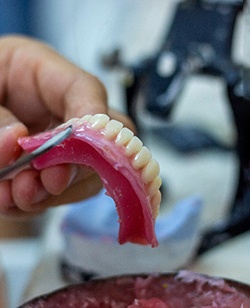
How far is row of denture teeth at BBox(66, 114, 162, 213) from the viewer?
0.27 metres

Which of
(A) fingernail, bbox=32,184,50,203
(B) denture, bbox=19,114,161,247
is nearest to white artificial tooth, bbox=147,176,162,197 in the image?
(B) denture, bbox=19,114,161,247

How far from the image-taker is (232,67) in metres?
0.57

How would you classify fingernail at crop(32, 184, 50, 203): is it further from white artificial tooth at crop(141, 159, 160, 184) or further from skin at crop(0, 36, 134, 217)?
white artificial tooth at crop(141, 159, 160, 184)

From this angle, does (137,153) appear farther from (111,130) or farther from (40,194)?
(40,194)

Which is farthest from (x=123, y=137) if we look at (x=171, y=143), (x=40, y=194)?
(x=171, y=143)

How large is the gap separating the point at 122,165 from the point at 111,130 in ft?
0.06

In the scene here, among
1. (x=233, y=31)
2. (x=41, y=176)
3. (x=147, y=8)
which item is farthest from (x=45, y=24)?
(x=41, y=176)

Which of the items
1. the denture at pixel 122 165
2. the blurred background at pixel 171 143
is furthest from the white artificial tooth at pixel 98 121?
the blurred background at pixel 171 143

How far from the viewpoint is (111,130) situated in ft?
0.92

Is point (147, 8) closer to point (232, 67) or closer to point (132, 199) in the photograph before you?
point (232, 67)

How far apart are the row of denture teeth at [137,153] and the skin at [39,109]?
0.05 metres

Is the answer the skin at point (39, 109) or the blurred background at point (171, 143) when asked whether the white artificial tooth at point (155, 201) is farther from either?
the blurred background at point (171, 143)

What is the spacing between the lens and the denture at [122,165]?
0.89 feet

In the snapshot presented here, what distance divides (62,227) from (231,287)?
240mm
